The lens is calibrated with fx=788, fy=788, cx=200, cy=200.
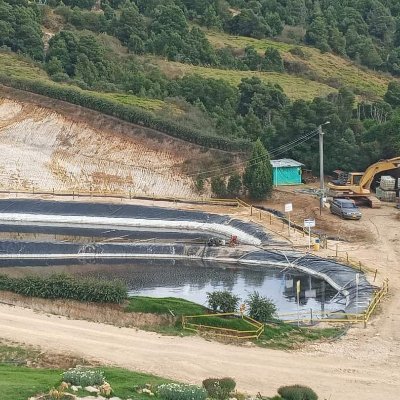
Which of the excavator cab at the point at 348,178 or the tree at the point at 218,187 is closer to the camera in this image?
the excavator cab at the point at 348,178

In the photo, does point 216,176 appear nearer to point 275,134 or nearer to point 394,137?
point 275,134

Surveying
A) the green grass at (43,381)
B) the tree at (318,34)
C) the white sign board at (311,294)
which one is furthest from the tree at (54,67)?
the green grass at (43,381)

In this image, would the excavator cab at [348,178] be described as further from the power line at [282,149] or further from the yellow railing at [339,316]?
the yellow railing at [339,316]

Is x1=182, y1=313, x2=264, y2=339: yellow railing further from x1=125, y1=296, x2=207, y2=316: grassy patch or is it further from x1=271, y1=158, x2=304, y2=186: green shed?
x1=271, y1=158, x2=304, y2=186: green shed

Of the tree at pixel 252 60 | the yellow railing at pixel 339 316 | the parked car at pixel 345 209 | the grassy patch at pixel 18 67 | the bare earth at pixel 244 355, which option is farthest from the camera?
the tree at pixel 252 60

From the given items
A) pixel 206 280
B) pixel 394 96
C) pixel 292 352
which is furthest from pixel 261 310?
pixel 394 96

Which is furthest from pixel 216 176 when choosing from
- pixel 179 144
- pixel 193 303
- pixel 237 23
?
pixel 237 23

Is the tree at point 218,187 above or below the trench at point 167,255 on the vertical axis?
above
